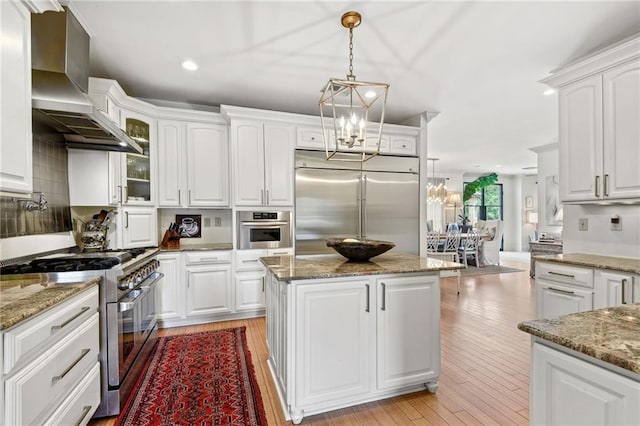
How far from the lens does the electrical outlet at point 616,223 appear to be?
2.57 m

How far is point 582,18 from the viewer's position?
7.16ft

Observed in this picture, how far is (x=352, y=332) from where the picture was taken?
6.14 feet

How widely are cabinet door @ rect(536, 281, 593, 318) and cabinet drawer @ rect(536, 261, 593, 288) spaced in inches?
1.9

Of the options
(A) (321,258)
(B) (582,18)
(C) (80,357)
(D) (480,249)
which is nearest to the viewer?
(C) (80,357)

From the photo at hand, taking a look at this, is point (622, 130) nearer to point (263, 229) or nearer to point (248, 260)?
point (263, 229)

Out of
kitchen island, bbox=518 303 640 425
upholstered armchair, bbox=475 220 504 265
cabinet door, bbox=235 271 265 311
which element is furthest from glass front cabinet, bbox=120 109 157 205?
upholstered armchair, bbox=475 220 504 265

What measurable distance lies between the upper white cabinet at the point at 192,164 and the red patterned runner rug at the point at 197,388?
156cm

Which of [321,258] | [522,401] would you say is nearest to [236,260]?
[321,258]

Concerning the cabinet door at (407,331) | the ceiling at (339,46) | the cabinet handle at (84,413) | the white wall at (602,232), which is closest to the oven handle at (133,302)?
the cabinet handle at (84,413)

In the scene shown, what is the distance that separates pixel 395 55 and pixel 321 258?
1.88 meters

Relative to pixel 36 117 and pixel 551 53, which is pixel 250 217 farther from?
pixel 551 53

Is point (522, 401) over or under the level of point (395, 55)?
under

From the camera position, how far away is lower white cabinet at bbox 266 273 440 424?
1773 millimetres

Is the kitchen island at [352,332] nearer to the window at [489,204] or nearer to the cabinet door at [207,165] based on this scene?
the cabinet door at [207,165]
